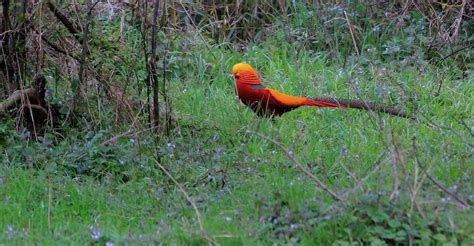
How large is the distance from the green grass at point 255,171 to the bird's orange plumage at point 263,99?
0.11 m

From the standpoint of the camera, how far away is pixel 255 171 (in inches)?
215

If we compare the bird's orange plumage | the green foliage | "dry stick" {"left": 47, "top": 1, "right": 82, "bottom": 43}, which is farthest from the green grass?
"dry stick" {"left": 47, "top": 1, "right": 82, "bottom": 43}

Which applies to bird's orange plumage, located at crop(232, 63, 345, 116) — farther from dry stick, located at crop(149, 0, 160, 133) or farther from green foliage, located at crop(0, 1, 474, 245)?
dry stick, located at crop(149, 0, 160, 133)

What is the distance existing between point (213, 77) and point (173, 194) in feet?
10.1

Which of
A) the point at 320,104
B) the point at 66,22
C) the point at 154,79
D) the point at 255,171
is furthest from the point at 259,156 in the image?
the point at 66,22

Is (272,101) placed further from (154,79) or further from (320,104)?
(154,79)

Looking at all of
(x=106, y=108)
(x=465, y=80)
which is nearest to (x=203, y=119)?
(x=106, y=108)

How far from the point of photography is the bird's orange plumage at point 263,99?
261 inches

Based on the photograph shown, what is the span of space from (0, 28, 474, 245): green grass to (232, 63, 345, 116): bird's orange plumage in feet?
0.37

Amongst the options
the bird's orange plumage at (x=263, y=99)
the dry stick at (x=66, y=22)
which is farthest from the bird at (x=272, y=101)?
the dry stick at (x=66, y=22)

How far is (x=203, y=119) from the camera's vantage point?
21.8 ft

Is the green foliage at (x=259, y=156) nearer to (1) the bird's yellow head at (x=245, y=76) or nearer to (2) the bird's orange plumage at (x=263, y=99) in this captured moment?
(2) the bird's orange plumage at (x=263, y=99)

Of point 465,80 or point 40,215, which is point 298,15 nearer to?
point 465,80

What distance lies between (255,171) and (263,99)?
125 cm
